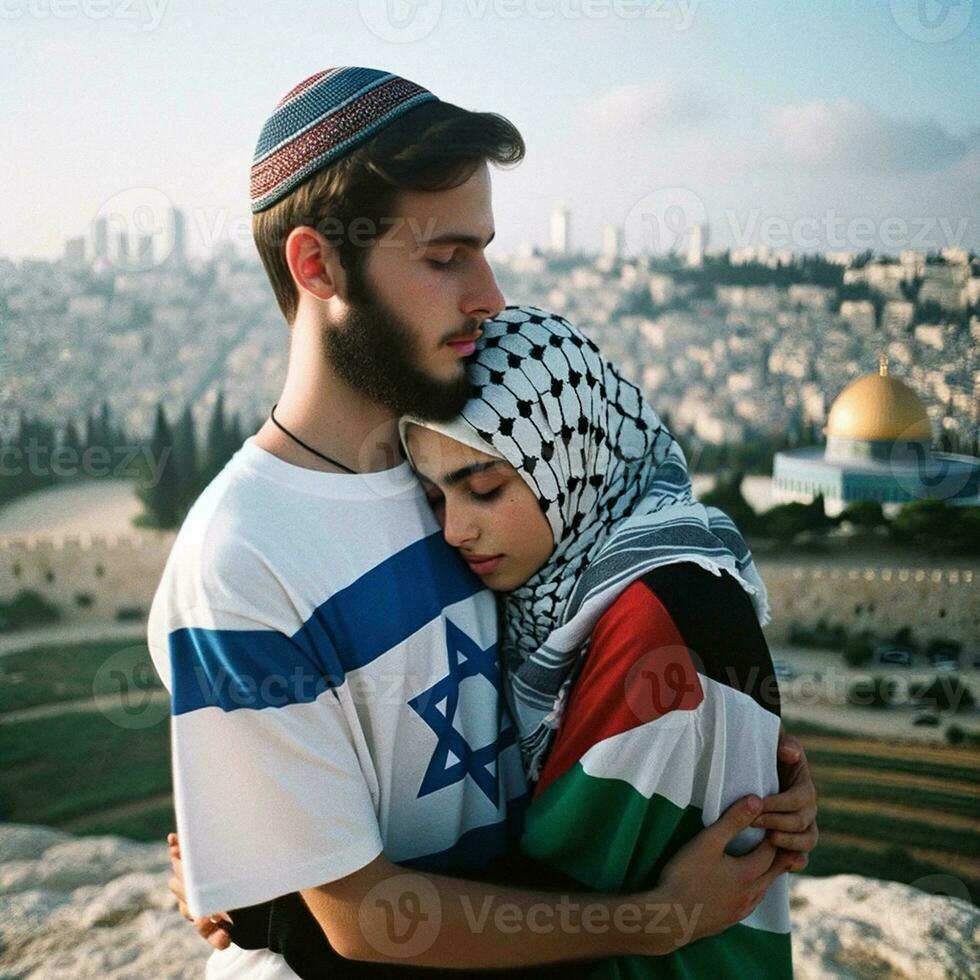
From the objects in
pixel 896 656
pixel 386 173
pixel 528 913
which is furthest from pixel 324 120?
pixel 896 656

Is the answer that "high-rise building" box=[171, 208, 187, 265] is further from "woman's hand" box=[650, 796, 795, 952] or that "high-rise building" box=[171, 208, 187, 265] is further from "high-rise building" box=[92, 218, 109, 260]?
"woman's hand" box=[650, 796, 795, 952]

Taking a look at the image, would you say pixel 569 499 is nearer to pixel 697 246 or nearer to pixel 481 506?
pixel 481 506

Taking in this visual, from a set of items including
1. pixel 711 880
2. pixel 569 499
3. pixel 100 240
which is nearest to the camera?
pixel 711 880

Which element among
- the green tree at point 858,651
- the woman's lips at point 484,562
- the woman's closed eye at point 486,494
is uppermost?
the woman's closed eye at point 486,494

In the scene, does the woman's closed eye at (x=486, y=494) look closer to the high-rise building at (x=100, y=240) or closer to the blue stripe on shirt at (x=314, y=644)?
the blue stripe on shirt at (x=314, y=644)

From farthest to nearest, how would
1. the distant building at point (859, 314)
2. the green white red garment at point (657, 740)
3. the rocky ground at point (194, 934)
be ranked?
the distant building at point (859, 314) < the rocky ground at point (194, 934) < the green white red garment at point (657, 740)

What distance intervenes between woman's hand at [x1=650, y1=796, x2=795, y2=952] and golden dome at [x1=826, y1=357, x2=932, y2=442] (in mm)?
18061

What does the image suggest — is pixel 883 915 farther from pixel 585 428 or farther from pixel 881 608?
pixel 881 608

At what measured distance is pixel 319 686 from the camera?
3.81 feet

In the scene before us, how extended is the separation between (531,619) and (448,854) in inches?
13.5

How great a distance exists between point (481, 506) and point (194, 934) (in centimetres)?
254

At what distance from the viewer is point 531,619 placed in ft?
4.83

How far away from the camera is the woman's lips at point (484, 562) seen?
4.77 ft

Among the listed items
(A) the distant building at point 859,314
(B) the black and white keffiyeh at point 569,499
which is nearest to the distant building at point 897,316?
(A) the distant building at point 859,314
